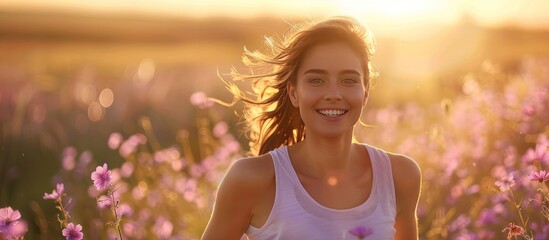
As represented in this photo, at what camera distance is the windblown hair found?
4.54 meters

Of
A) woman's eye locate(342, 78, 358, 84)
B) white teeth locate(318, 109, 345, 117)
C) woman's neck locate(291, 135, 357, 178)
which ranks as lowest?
woman's neck locate(291, 135, 357, 178)

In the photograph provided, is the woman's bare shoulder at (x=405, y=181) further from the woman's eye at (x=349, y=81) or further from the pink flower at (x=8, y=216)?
the pink flower at (x=8, y=216)

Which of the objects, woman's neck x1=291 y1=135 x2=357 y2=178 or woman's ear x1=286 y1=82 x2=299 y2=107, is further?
woman's ear x1=286 y1=82 x2=299 y2=107

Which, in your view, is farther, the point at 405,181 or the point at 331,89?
the point at 405,181

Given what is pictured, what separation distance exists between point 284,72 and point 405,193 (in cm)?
81

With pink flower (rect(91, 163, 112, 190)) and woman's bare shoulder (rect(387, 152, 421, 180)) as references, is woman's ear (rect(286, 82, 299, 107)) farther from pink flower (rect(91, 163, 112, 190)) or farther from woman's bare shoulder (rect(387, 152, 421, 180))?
pink flower (rect(91, 163, 112, 190))

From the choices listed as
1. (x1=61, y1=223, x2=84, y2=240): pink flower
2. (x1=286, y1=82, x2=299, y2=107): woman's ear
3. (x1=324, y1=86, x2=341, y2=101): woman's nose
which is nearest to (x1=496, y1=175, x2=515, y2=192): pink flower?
(x1=324, y1=86, x2=341, y2=101): woman's nose

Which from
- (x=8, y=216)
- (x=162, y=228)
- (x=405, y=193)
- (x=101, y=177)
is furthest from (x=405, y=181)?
(x=162, y=228)

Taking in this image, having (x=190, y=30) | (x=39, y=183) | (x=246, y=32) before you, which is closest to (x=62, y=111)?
(x=39, y=183)

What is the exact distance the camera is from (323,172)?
15.1 feet

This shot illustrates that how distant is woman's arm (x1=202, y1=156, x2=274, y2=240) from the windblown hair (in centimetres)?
51

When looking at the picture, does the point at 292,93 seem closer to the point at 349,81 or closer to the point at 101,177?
the point at 349,81

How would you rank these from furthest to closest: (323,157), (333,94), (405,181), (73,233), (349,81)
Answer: (405,181) → (323,157) → (349,81) → (333,94) → (73,233)

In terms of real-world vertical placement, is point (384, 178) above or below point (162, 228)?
above
